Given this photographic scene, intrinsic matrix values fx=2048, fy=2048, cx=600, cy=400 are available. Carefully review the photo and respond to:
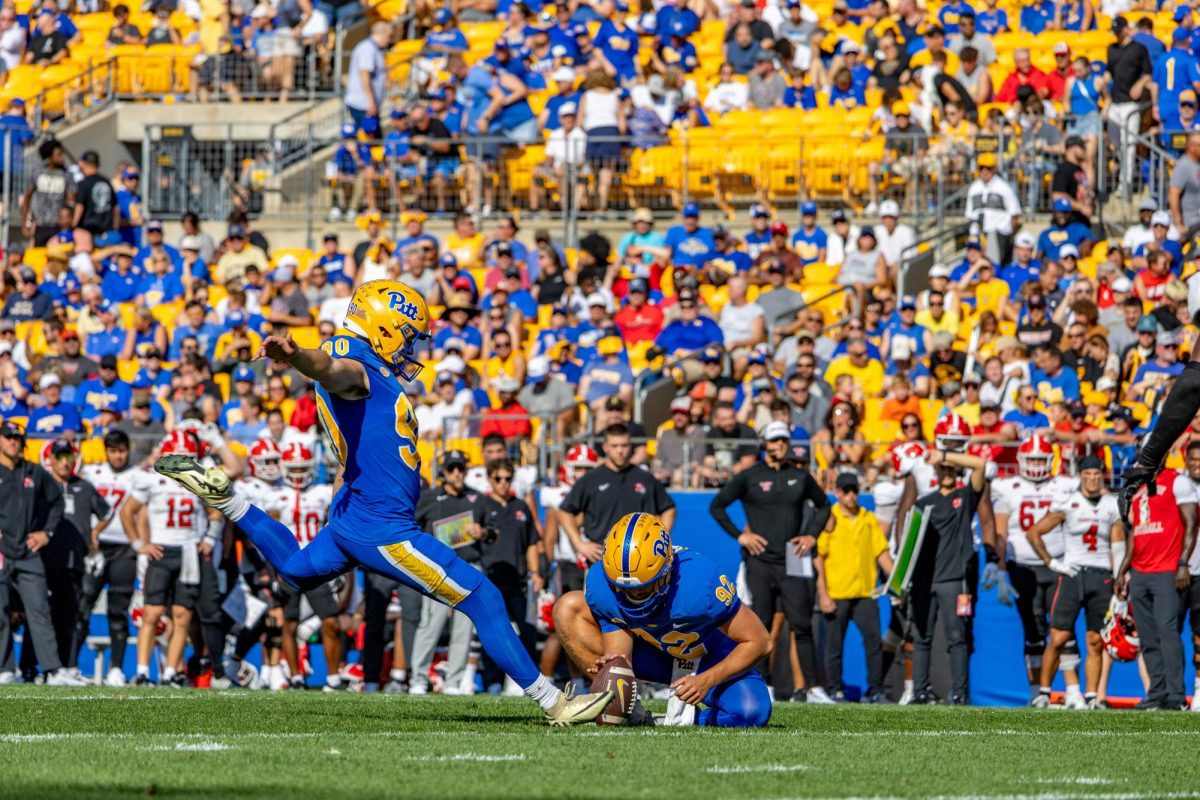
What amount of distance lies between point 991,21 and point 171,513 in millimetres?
10931

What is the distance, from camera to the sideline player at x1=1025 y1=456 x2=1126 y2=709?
13.3 meters

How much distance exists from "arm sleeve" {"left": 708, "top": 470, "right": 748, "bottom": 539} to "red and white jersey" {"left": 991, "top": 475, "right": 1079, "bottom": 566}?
174 cm

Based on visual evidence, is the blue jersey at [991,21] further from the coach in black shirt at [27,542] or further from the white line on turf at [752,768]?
the white line on turf at [752,768]

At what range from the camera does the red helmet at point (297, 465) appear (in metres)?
14.7

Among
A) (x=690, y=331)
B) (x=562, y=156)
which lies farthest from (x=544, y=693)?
(x=562, y=156)

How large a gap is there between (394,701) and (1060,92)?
11.8m

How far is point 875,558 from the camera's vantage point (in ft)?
46.0

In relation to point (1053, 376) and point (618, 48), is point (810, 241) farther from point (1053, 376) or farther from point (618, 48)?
point (1053, 376)

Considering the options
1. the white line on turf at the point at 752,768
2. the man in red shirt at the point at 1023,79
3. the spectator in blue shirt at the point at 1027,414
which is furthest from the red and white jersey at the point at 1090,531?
the man in red shirt at the point at 1023,79

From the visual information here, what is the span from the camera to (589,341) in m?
17.7

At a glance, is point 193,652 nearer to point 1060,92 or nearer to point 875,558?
point 875,558

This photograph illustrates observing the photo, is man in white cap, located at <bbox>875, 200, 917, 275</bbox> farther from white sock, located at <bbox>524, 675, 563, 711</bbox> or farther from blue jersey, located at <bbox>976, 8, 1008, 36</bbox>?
white sock, located at <bbox>524, 675, 563, 711</bbox>

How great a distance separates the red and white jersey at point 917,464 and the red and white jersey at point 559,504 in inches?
91.3

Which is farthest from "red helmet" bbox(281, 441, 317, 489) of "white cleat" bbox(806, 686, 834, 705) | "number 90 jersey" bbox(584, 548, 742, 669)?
"number 90 jersey" bbox(584, 548, 742, 669)
